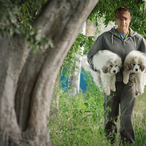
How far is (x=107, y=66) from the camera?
4.20 m

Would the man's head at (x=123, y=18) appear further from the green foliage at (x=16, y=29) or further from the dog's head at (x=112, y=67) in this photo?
the green foliage at (x=16, y=29)

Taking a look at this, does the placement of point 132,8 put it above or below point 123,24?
above

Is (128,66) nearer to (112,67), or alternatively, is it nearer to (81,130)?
(112,67)

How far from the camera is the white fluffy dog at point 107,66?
4.12 metres

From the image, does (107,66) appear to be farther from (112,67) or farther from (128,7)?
(128,7)

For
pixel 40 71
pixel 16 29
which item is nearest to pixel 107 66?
pixel 40 71

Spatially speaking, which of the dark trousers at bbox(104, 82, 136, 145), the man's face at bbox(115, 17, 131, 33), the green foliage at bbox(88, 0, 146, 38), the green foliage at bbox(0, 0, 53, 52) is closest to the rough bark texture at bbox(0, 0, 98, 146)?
the green foliage at bbox(0, 0, 53, 52)

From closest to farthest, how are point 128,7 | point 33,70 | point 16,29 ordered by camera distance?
point 16,29 < point 33,70 < point 128,7

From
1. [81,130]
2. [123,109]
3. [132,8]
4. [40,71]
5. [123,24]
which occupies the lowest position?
[81,130]

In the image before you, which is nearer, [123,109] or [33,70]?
[33,70]

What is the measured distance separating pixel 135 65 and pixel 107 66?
1.54 feet

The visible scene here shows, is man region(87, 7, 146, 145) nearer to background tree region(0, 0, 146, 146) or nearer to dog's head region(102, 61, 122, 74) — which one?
dog's head region(102, 61, 122, 74)

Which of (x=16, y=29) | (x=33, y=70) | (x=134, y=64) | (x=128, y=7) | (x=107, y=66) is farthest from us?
(x=128, y=7)

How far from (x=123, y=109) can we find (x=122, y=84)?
44cm
